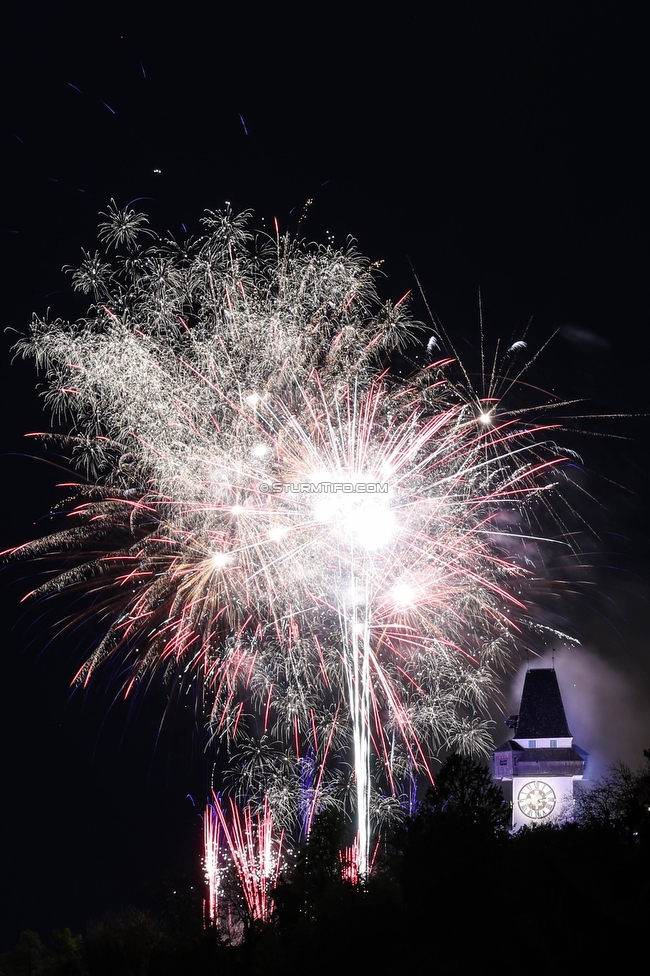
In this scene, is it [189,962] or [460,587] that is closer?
[460,587]

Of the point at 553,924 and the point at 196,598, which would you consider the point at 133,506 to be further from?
the point at 553,924

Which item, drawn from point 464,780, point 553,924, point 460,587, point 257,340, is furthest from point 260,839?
point 257,340

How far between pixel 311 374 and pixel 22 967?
132 ft

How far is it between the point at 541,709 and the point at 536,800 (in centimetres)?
619

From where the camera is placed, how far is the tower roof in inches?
2628

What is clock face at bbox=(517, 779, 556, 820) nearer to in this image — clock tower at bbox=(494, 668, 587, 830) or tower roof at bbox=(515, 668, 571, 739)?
clock tower at bbox=(494, 668, 587, 830)

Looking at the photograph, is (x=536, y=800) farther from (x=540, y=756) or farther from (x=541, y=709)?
(x=541, y=709)

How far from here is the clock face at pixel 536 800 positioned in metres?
64.0

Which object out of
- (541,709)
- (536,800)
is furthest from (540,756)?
(541,709)

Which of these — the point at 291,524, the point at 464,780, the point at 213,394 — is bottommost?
the point at 464,780

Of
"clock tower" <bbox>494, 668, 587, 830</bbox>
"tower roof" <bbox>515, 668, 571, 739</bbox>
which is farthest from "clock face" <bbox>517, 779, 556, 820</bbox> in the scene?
"tower roof" <bbox>515, 668, 571, 739</bbox>

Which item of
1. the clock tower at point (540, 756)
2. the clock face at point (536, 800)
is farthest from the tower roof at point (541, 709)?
the clock face at point (536, 800)

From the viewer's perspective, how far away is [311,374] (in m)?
26.0

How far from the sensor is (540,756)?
66.2 metres
